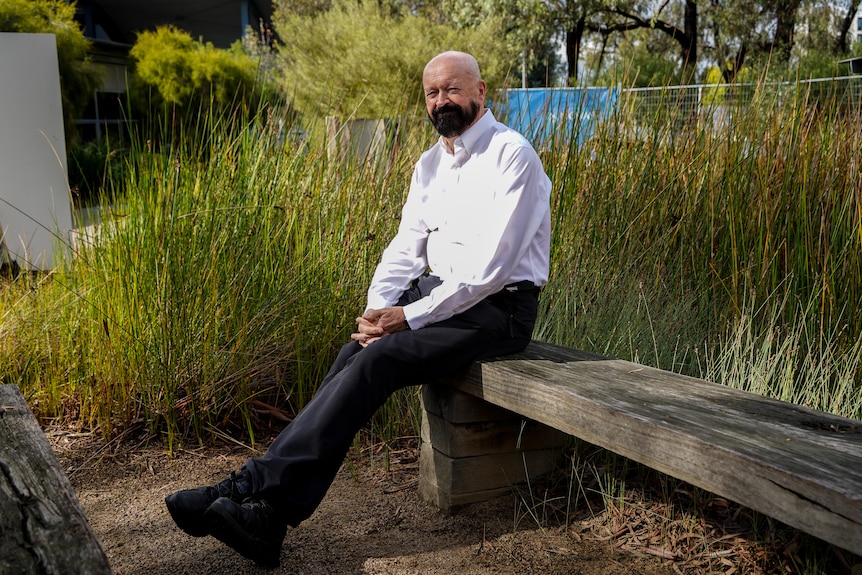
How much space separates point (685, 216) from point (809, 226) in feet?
1.70

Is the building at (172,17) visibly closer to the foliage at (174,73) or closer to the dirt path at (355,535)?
the foliage at (174,73)

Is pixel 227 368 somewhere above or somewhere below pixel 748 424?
below

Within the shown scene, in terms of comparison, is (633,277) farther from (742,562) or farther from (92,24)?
(92,24)

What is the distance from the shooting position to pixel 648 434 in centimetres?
191

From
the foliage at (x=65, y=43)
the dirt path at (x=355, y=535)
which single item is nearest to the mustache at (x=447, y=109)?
the dirt path at (x=355, y=535)

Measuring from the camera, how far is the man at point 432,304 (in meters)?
2.34

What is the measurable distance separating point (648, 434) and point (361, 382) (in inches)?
33.2

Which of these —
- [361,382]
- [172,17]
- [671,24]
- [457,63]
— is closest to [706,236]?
[457,63]

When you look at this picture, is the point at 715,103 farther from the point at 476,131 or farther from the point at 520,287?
the point at 520,287

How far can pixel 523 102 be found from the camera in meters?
4.64

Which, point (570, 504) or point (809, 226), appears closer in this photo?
point (570, 504)

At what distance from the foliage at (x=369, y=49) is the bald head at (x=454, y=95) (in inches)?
424

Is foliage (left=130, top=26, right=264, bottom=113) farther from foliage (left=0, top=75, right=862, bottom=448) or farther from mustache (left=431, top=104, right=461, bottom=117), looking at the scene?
mustache (left=431, top=104, right=461, bottom=117)

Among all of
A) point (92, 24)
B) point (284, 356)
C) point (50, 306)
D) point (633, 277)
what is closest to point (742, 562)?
point (633, 277)
